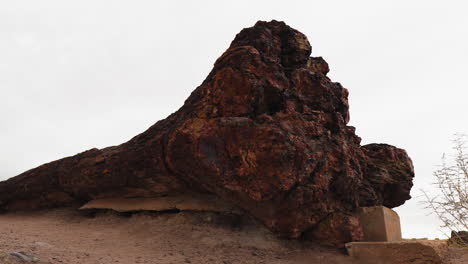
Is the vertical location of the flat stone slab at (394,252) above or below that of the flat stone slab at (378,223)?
below

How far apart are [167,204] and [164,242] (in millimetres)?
1161

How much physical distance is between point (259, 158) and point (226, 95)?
4.62 feet

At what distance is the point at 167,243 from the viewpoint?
664cm

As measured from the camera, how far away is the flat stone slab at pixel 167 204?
7.30 metres

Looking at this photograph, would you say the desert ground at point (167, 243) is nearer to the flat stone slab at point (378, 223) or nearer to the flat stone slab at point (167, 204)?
the flat stone slab at point (167, 204)

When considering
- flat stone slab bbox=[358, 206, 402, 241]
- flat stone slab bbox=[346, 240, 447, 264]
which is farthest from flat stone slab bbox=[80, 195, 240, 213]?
flat stone slab bbox=[358, 206, 402, 241]

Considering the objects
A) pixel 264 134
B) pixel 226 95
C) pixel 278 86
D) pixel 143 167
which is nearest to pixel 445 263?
pixel 264 134

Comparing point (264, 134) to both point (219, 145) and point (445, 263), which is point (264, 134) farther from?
point (445, 263)

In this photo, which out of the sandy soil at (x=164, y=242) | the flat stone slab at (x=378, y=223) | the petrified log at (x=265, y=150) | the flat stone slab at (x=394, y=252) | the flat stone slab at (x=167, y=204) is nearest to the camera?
the sandy soil at (x=164, y=242)

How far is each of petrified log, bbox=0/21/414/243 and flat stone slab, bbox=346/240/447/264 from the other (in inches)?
14.2

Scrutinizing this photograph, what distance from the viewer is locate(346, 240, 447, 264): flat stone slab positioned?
5.89m

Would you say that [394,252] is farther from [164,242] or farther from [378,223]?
[164,242]

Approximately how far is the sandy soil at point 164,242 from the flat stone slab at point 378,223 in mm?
830

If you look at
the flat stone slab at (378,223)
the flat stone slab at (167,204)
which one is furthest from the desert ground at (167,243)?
the flat stone slab at (378,223)
